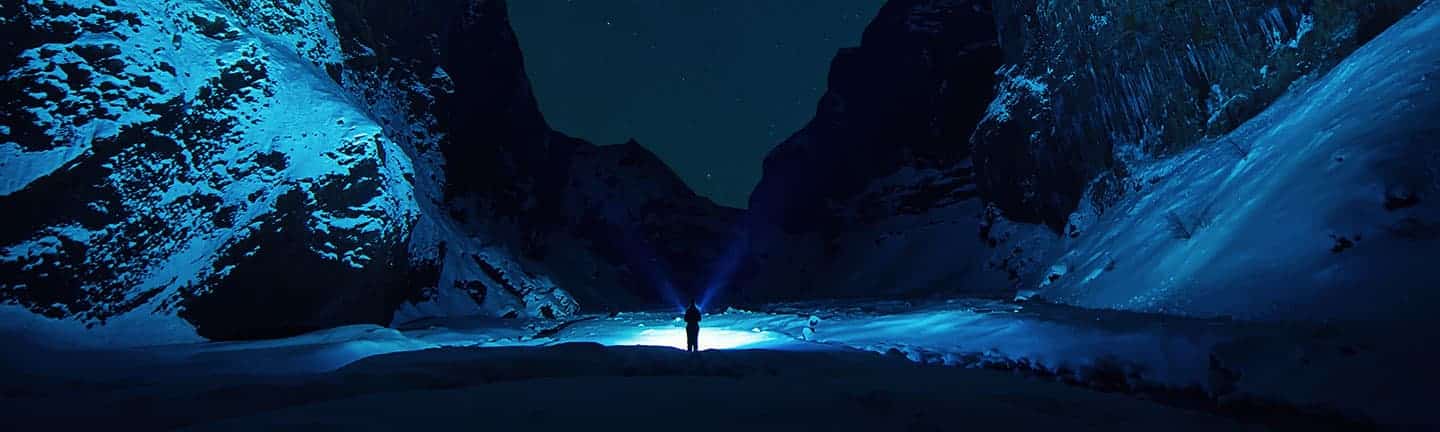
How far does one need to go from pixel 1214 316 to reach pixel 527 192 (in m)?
62.4

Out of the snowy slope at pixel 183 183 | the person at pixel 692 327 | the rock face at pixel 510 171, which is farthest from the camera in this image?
the rock face at pixel 510 171

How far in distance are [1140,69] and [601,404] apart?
26.6m

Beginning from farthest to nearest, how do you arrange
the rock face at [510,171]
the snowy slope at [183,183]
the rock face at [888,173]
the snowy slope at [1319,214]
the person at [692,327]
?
1. the rock face at [888,173]
2. the rock face at [510,171]
3. the snowy slope at [183,183]
4. the person at [692,327]
5. the snowy slope at [1319,214]

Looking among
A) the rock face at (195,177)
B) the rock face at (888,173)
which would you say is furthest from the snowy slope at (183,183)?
the rock face at (888,173)

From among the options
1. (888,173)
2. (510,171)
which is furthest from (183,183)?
(888,173)

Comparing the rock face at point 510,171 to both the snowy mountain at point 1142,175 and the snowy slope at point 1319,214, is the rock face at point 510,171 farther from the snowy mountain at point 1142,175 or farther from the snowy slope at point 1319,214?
the snowy slope at point 1319,214

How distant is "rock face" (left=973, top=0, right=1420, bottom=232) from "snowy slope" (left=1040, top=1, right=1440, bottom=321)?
2.41 metres

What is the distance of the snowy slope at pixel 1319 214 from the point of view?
19.0ft

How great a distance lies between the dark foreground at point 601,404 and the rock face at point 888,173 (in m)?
47.7

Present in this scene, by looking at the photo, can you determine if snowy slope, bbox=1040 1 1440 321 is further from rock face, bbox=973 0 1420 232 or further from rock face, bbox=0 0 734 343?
rock face, bbox=0 0 734 343

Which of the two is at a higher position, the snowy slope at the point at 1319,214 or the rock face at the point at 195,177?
the rock face at the point at 195,177

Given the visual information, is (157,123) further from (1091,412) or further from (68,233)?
(1091,412)

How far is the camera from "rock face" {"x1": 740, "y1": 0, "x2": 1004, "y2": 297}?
64.2 m

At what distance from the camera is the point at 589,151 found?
10631cm
